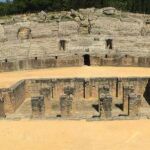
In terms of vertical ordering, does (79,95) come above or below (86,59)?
below

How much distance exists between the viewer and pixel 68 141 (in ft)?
42.4

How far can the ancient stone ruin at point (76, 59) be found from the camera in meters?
18.1

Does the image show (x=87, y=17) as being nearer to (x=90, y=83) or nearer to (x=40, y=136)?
(x=90, y=83)

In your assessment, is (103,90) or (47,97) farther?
(103,90)

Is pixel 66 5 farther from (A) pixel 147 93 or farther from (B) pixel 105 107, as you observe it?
(B) pixel 105 107

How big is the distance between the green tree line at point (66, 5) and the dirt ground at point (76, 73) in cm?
1646

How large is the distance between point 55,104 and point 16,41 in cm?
976

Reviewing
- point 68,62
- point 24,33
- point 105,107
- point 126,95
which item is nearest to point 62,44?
point 68,62

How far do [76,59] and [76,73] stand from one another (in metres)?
2.15

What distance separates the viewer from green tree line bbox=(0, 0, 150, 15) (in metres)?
40.9

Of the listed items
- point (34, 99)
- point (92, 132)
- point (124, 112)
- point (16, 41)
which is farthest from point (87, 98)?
point (16, 41)

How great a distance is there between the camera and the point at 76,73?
24.9 m

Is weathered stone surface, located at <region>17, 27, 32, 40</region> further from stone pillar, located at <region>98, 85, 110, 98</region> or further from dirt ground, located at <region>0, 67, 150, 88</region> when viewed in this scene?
stone pillar, located at <region>98, 85, 110, 98</region>

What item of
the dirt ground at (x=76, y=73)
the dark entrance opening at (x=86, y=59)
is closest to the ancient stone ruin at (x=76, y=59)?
the dark entrance opening at (x=86, y=59)
